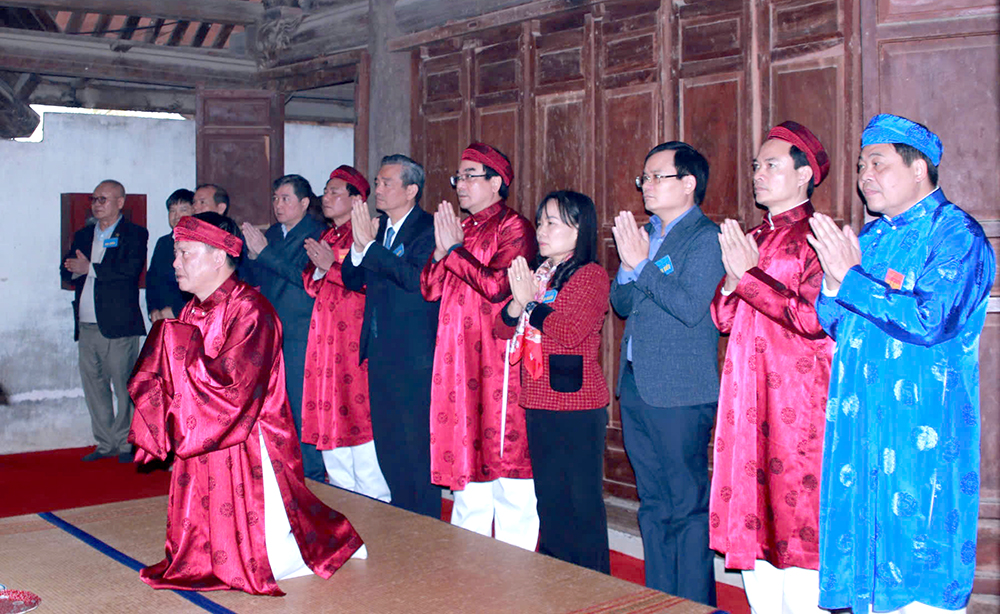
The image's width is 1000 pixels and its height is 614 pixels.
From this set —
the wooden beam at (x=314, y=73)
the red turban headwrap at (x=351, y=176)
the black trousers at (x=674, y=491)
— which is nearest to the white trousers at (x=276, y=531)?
the black trousers at (x=674, y=491)

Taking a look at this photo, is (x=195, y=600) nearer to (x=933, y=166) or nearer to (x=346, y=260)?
(x=346, y=260)

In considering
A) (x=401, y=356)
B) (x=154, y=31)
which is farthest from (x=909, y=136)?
(x=154, y=31)

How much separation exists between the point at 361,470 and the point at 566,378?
5.48ft

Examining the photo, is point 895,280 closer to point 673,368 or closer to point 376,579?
point 673,368

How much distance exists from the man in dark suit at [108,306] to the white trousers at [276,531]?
3423mm

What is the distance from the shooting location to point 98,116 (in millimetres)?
6617

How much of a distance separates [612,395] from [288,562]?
1.92 metres

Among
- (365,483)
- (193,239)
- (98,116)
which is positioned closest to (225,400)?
(193,239)

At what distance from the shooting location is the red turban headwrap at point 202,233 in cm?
272

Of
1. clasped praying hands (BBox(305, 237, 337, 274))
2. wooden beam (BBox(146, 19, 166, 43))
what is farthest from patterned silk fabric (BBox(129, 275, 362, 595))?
wooden beam (BBox(146, 19, 166, 43))

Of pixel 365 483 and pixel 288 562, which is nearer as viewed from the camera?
pixel 288 562

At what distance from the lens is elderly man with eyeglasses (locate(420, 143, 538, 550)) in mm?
3521

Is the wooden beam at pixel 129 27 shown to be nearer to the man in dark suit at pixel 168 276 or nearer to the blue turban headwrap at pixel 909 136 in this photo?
the man in dark suit at pixel 168 276

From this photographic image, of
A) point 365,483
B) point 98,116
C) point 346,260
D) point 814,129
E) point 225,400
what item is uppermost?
point 98,116
